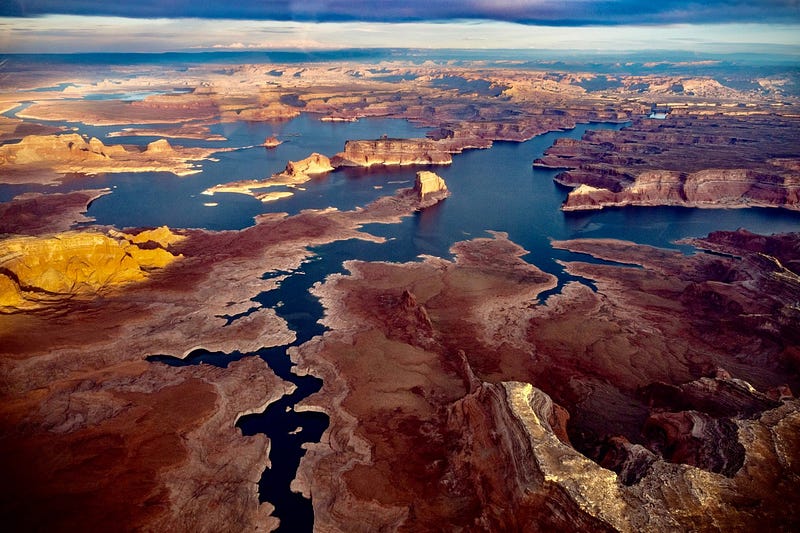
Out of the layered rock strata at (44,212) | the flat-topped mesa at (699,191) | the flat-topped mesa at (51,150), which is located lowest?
the layered rock strata at (44,212)

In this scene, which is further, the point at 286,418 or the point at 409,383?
the point at 409,383

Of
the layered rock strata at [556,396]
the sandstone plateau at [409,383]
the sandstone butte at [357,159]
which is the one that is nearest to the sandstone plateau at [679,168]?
the sandstone plateau at [409,383]

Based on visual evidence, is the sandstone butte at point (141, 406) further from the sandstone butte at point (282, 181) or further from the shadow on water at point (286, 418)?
the sandstone butte at point (282, 181)

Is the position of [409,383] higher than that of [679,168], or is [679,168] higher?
[679,168]

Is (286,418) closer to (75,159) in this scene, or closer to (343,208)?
(343,208)

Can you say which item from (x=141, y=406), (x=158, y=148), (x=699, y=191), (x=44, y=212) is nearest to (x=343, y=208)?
(x=44, y=212)

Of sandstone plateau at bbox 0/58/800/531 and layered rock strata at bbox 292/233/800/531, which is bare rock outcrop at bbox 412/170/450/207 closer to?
sandstone plateau at bbox 0/58/800/531

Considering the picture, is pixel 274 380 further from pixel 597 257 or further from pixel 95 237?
pixel 597 257
